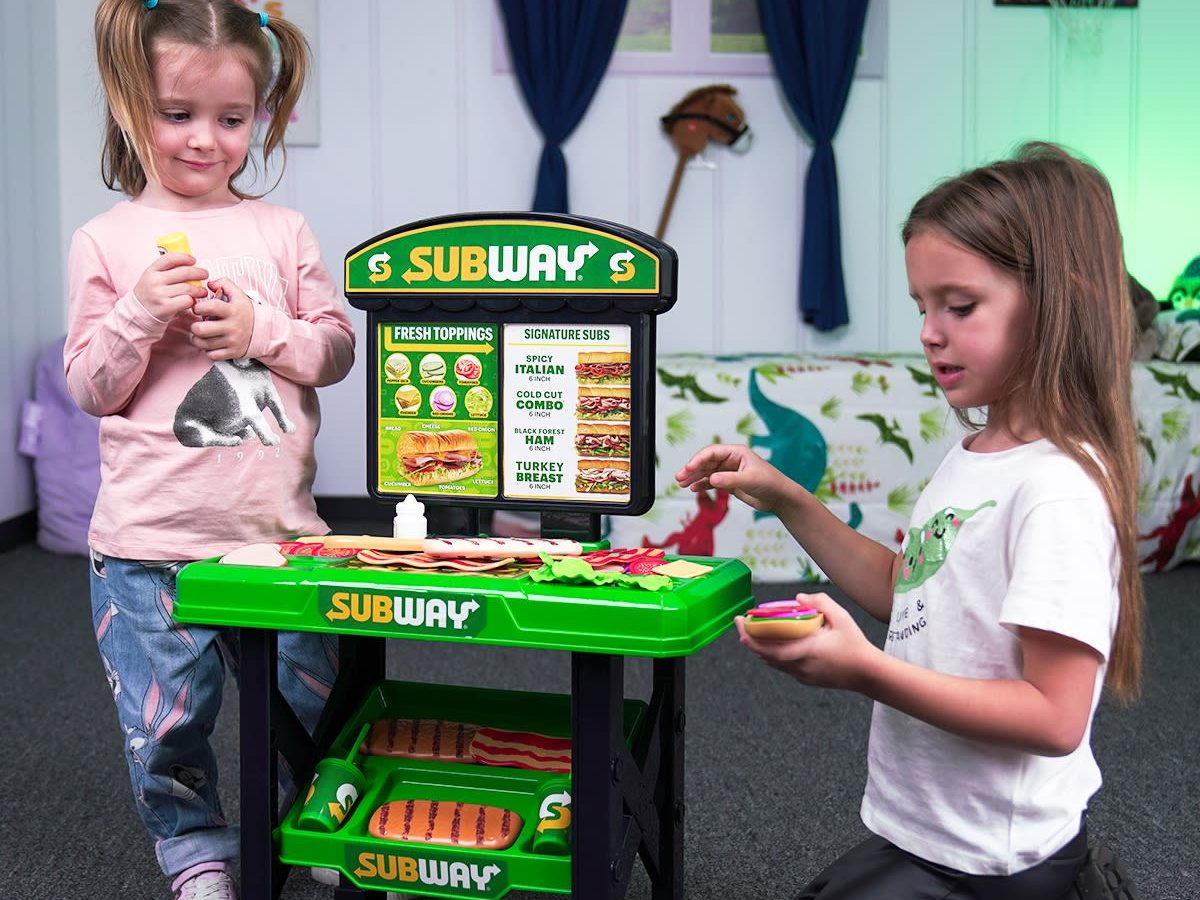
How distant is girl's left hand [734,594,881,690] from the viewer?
3.30 feet

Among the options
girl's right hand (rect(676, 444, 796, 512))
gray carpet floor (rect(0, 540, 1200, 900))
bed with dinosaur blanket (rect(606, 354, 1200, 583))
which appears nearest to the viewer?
girl's right hand (rect(676, 444, 796, 512))

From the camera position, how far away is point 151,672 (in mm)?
1547

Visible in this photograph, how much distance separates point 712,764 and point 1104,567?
1.27 metres

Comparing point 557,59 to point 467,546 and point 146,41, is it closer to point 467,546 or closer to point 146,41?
point 146,41

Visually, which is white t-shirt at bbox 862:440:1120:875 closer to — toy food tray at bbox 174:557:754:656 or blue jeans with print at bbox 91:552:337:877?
toy food tray at bbox 174:557:754:656

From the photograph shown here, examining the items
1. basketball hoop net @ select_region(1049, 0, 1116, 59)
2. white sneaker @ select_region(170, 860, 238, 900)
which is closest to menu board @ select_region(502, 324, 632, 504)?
white sneaker @ select_region(170, 860, 238, 900)

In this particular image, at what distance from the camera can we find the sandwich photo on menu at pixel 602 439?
1.31m

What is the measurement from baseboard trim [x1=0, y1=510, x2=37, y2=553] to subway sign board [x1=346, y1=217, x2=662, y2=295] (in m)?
3.13

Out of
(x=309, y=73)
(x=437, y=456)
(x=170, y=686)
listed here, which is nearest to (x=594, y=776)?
(x=437, y=456)

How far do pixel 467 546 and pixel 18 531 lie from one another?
11.0ft

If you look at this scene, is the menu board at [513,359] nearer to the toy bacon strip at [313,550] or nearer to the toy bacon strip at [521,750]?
the toy bacon strip at [313,550]

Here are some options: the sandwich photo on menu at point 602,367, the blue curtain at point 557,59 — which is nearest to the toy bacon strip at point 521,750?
the sandwich photo on menu at point 602,367

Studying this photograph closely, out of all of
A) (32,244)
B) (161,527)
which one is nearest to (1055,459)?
(161,527)

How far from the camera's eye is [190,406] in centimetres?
153
